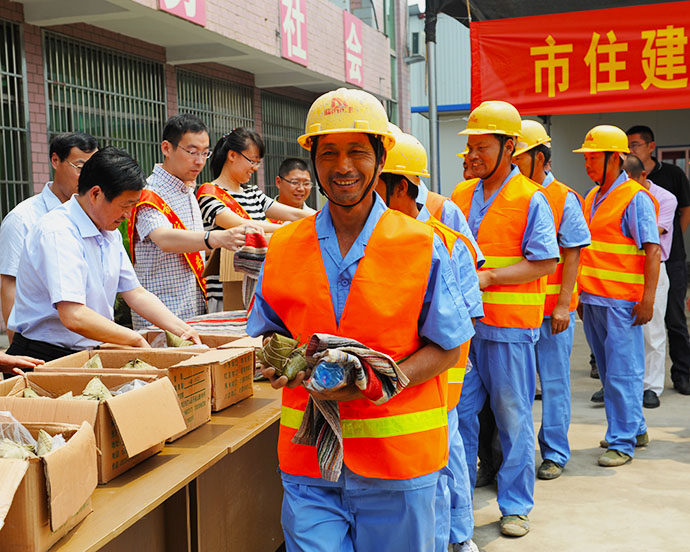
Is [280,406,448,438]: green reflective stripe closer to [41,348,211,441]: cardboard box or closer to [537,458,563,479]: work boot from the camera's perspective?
[41,348,211,441]: cardboard box

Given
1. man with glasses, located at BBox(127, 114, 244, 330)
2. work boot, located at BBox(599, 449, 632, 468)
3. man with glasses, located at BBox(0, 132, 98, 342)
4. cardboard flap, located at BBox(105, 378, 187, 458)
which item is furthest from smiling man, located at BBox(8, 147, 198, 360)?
work boot, located at BBox(599, 449, 632, 468)

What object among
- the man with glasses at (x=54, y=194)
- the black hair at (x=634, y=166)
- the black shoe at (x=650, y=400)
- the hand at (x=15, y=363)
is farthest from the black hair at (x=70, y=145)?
the black shoe at (x=650, y=400)

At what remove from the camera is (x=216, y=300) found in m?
4.44

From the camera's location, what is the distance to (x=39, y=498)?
1821 millimetres

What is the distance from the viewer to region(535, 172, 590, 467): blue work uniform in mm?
4539

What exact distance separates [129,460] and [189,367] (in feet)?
1.47

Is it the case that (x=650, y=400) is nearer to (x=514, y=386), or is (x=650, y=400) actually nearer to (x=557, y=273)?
(x=557, y=273)

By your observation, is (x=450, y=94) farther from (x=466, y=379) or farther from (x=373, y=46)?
(x=466, y=379)

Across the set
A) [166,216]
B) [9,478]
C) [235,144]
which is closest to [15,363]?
[9,478]

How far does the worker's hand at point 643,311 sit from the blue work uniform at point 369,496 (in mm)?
3114

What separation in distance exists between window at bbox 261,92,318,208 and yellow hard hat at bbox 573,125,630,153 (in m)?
8.36

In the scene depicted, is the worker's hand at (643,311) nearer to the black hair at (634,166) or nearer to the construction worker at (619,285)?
the construction worker at (619,285)

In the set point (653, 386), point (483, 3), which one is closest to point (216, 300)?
point (653, 386)

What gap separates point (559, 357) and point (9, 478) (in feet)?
11.4
